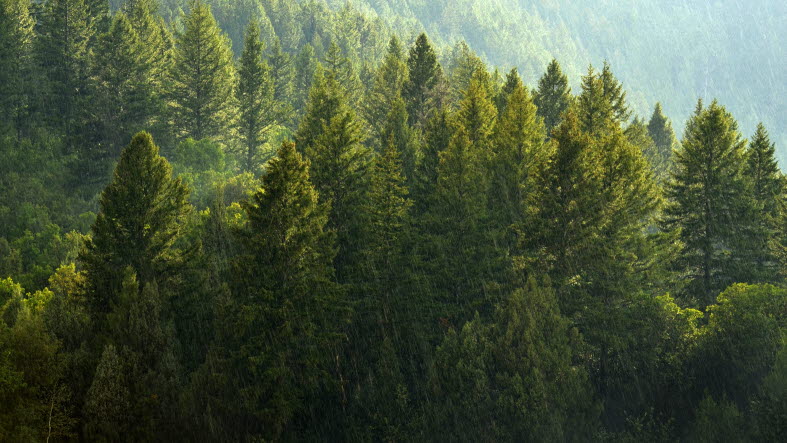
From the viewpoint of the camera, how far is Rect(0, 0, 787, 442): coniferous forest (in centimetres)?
2838

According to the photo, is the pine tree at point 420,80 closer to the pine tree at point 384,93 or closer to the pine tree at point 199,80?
the pine tree at point 384,93

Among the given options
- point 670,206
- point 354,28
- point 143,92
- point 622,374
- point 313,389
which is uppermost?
point 354,28

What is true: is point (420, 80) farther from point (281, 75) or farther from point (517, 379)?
point (281, 75)

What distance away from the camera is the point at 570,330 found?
33531mm

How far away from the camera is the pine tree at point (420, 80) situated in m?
52.2

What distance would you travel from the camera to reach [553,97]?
5197cm

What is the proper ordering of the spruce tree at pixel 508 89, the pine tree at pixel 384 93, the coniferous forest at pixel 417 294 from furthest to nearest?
1. the pine tree at pixel 384 93
2. the spruce tree at pixel 508 89
3. the coniferous forest at pixel 417 294

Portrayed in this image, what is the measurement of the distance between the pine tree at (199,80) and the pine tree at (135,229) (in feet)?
99.0

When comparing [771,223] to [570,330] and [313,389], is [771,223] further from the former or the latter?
[313,389]

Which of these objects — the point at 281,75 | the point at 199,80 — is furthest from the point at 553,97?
the point at 281,75

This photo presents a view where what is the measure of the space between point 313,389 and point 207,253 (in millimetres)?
10331

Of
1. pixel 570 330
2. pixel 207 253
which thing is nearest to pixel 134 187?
pixel 207 253

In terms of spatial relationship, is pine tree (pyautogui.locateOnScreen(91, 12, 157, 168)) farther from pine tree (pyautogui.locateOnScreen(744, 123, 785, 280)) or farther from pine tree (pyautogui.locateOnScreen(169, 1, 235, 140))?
pine tree (pyautogui.locateOnScreen(744, 123, 785, 280))

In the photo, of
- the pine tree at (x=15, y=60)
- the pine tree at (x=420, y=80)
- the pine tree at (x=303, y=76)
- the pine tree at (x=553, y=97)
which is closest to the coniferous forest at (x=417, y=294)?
the pine tree at (x=553, y=97)
